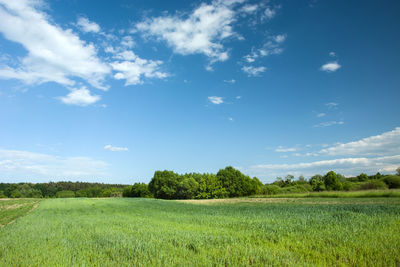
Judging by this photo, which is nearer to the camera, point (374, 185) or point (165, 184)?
point (374, 185)

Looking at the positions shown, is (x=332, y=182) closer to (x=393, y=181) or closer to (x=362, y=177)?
(x=393, y=181)

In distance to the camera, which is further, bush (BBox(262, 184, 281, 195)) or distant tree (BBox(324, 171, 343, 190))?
bush (BBox(262, 184, 281, 195))

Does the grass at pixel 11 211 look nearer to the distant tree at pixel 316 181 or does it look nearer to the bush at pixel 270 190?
the bush at pixel 270 190

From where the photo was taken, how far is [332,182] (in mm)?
86688

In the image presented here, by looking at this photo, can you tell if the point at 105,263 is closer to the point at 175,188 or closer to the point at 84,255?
the point at 84,255

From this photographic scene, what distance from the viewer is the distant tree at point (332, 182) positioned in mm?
85400

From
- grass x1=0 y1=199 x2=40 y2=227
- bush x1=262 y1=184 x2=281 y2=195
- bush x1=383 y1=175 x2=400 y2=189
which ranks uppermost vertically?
bush x1=383 y1=175 x2=400 y2=189

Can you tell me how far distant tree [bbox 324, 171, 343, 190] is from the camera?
8540cm

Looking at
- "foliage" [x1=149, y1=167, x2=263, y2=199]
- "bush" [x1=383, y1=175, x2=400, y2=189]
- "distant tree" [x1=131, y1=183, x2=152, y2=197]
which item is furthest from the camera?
"distant tree" [x1=131, y1=183, x2=152, y2=197]

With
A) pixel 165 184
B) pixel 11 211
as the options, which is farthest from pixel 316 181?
pixel 11 211

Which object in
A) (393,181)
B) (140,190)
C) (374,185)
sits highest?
(393,181)

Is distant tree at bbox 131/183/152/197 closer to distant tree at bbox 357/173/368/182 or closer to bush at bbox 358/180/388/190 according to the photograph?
bush at bbox 358/180/388/190

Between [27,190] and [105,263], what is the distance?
17280 cm

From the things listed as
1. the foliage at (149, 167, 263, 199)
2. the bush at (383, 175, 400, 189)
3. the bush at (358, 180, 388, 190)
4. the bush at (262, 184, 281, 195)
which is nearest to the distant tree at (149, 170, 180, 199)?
the foliage at (149, 167, 263, 199)
